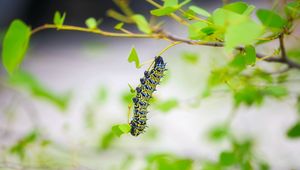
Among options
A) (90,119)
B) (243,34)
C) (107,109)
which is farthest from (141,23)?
(107,109)

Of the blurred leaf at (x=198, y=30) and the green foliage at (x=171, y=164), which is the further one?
the green foliage at (x=171, y=164)

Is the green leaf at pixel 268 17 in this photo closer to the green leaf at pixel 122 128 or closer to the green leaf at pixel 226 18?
the green leaf at pixel 226 18

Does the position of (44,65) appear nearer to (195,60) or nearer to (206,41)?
(195,60)

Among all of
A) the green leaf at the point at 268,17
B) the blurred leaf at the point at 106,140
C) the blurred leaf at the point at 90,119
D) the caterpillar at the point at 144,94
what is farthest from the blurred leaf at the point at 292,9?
the blurred leaf at the point at 90,119

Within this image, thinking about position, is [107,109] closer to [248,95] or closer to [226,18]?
[248,95]

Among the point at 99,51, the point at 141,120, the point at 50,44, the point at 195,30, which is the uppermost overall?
the point at 50,44

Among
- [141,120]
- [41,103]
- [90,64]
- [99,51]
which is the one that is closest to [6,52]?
[141,120]
